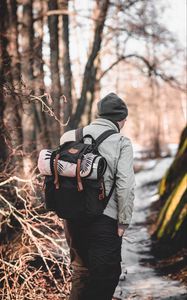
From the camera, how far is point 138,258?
7.91m

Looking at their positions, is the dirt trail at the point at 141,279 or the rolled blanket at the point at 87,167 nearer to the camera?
the rolled blanket at the point at 87,167

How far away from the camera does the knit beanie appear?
3.69 metres

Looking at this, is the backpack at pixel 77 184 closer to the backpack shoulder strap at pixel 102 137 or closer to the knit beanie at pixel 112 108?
Result: the backpack shoulder strap at pixel 102 137

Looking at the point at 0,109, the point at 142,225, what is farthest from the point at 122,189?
the point at 142,225

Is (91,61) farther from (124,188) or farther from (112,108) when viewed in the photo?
(124,188)

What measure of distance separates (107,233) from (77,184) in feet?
1.45

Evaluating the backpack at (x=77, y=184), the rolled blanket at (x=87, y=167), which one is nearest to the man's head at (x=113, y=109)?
the backpack at (x=77, y=184)

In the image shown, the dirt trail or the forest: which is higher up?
the forest

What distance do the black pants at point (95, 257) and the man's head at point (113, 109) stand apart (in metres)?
0.83

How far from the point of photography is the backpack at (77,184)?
3.34m

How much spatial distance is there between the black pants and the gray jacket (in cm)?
10

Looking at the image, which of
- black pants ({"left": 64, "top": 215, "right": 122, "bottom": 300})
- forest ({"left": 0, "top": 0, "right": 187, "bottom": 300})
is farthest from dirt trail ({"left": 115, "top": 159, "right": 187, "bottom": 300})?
black pants ({"left": 64, "top": 215, "right": 122, "bottom": 300})

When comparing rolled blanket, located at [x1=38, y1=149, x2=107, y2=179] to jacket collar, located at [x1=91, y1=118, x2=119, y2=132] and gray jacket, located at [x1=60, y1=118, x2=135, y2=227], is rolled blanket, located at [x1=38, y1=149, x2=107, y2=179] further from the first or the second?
jacket collar, located at [x1=91, y1=118, x2=119, y2=132]

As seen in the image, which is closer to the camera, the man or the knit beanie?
the man
